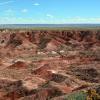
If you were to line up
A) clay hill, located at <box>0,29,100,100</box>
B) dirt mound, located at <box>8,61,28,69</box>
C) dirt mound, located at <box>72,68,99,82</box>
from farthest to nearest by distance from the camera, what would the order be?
dirt mound, located at <box>8,61,28,69</box> < dirt mound, located at <box>72,68,99,82</box> < clay hill, located at <box>0,29,100,100</box>

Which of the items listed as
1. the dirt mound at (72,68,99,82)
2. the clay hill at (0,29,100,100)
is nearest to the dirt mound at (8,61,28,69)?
the clay hill at (0,29,100,100)

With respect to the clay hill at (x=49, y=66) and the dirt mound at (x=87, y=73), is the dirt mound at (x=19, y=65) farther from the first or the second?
the dirt mound at (x=87, y=73)

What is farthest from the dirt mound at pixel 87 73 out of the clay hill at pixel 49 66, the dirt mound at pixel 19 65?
the dirt mound at pixel 19 65

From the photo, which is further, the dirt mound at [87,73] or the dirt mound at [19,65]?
the dirt mound at [19,65]

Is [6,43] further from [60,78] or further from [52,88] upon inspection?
[52,88]

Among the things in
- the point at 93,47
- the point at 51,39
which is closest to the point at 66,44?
the point at 51,39

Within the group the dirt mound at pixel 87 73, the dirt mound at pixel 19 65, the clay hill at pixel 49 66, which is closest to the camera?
the clay hill at pixel 49 66

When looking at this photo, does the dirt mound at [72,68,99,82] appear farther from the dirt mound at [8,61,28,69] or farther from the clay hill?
the dirt mound at [8,61,28,69]

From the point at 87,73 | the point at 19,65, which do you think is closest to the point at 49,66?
the point at 19,65

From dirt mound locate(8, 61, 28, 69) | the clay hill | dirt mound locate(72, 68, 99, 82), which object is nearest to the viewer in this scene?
the clay hill

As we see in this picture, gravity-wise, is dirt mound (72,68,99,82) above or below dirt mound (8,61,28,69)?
above
